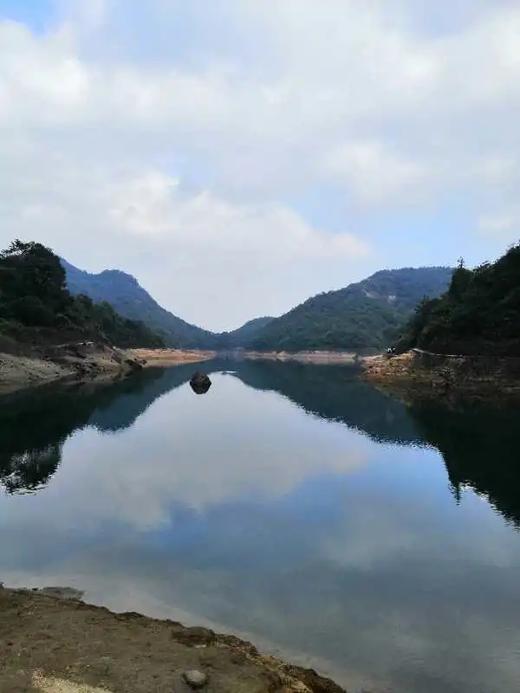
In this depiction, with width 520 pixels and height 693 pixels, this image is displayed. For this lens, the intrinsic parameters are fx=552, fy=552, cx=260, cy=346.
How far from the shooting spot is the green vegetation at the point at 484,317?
7488 cm

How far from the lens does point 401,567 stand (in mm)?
17656

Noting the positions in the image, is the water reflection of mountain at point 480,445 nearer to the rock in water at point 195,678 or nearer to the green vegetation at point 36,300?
the rock in water at point 195,678

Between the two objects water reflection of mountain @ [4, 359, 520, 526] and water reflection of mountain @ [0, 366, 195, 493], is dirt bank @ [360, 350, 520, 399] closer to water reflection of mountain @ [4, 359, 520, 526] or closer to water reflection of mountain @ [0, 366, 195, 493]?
water reflection of mountain @ [4, 359, 520, 526]

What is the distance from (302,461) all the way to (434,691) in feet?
79.3

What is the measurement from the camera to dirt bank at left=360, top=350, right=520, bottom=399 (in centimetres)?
6944

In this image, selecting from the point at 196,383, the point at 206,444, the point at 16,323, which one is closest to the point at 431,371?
the point at 196,383

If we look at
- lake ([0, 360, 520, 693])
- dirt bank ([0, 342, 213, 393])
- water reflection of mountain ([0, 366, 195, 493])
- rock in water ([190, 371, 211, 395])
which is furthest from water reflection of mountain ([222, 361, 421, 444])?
dirt bank ([0, 342, 213, 393])

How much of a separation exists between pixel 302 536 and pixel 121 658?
1084cm

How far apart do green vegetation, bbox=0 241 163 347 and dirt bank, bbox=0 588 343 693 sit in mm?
77935

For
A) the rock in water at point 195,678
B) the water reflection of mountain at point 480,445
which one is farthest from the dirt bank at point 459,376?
the rock in water at point 195,678

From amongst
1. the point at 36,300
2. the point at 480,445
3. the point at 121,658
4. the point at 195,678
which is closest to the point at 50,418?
the point at 480,445

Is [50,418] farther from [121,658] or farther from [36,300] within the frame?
[36,300]

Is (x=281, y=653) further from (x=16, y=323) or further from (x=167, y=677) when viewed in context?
(x=16, y=323)

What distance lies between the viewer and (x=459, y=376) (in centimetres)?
7631
